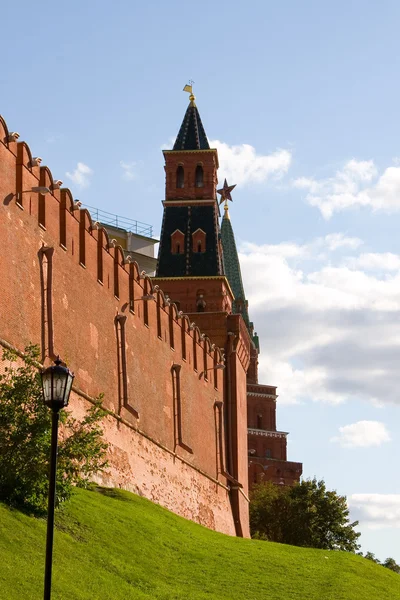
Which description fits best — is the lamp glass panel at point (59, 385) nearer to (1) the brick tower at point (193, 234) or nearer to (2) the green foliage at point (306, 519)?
(1) the brick tower at point (193, 234)

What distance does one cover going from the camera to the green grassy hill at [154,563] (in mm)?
20469

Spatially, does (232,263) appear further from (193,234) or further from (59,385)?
(59,385)

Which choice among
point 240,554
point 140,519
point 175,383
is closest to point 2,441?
point 140,519

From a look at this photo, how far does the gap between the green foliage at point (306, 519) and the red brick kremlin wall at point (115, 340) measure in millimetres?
12274

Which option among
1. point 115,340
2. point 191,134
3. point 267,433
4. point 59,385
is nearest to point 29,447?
point 59,385

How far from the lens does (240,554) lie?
3019 cm

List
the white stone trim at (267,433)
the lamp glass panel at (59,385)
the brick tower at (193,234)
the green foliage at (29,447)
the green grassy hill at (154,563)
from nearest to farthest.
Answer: the lamp glass panel at (59,385) < the green grassy hill at (154,563) < the green foliage at (29,447) < the brick tower at (193,234) < the white stone trim at (267,433)

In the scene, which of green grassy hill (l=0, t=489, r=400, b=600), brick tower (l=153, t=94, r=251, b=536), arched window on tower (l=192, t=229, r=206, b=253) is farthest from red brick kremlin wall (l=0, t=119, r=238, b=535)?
arched window on tower (l=192, t=229, r=206, b=253)

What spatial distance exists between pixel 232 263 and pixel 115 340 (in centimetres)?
6641

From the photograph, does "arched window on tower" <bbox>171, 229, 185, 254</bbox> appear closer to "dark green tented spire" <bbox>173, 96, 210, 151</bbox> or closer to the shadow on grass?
"dark green tented spire" <bbox>173, 96, 210, 151</bbox>

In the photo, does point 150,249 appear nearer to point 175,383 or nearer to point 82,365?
point 175,383

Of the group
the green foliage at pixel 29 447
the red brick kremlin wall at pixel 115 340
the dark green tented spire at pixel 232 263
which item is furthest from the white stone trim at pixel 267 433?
the green foliage at pixel 29 447

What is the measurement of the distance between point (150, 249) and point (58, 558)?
44.4m

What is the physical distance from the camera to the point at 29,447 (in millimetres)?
23000
